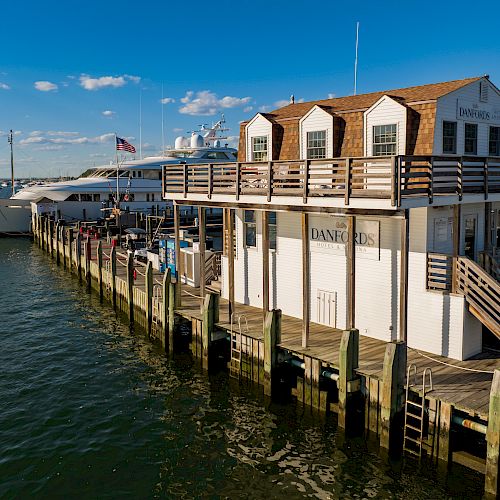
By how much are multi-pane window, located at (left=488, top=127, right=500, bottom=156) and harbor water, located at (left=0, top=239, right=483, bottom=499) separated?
34.9 feet

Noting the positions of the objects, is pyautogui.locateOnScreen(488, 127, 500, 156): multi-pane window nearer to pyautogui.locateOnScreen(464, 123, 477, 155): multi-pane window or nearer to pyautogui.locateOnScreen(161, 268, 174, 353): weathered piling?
pyautogui.locateOnScreen(464, 123, 477, 155): multi-pane window

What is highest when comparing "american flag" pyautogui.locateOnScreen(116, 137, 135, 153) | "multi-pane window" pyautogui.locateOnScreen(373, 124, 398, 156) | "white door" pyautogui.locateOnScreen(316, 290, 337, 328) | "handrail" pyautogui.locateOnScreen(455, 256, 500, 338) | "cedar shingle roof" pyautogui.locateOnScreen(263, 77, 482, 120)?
"american flag" pyautogui.locateOnScreen(116, 137, 135, 153)

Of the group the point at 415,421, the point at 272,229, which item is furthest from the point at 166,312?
the point at 415,421

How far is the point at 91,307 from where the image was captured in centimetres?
2712

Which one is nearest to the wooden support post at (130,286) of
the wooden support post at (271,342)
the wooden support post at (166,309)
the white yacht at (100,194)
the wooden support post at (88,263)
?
the wooden support post at (166,309)

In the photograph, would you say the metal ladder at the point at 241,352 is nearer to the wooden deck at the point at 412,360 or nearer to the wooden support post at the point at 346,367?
the wooden deck at the point at 412,360

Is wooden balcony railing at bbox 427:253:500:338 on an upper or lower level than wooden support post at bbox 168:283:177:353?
upper

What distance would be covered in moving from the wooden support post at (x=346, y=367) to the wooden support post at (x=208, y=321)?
5641mm

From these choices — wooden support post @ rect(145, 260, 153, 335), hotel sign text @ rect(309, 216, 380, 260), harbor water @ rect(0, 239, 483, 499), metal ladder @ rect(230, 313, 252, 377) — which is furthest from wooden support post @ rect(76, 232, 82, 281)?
hotel sign text @ rect(309, 216, 380, 260)

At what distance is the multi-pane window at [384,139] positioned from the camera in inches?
637

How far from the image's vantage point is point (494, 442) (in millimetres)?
10445

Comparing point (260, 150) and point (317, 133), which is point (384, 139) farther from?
point (260, 150)

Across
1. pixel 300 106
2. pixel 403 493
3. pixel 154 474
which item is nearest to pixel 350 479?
pixel 403 493

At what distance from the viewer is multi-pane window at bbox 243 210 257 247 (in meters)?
20.1
